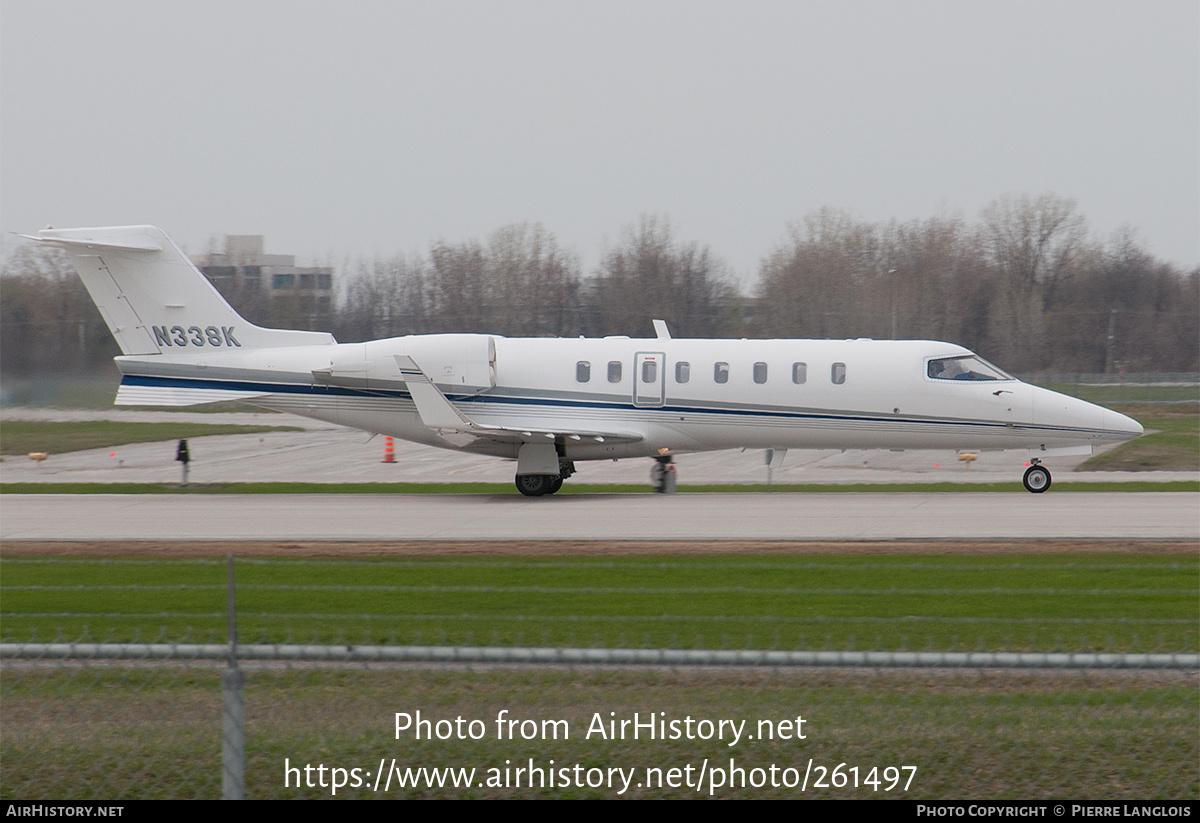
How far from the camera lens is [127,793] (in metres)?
6.16

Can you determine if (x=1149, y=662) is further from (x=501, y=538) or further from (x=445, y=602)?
(x=501, y=538)

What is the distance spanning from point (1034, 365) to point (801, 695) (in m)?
45.4

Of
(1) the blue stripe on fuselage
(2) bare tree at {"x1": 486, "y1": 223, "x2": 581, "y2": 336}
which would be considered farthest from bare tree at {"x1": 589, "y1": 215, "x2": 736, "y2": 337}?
(1) the blue stripe on fuselage

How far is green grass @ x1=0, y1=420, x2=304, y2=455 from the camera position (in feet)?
107

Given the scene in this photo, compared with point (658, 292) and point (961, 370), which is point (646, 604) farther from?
point (658, 292)

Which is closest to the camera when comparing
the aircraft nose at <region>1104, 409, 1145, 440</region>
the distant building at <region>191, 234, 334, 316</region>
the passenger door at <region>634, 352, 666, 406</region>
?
the aircraft nose at <region>1104, 409, 1145, 440</region>

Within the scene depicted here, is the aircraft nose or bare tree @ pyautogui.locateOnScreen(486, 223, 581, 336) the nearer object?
the aircraft nose

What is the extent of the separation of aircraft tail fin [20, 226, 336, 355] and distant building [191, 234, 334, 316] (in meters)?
22.9

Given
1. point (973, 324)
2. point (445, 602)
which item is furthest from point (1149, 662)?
point (973, 324)

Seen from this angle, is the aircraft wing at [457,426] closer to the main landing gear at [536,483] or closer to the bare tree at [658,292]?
the main landing gear at [536,483]

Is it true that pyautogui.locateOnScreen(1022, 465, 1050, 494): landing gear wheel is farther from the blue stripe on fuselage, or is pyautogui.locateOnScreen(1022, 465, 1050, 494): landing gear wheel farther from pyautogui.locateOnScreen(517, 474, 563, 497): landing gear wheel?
pyautogui.locateOnScreen(517, 474, 563, 497): landing gear wheel

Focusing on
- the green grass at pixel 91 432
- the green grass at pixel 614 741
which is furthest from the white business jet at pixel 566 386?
the green grass at pixel 614 741

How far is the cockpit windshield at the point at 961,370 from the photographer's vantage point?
22.0 m

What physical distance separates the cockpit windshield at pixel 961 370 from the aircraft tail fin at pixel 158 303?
12.0m
